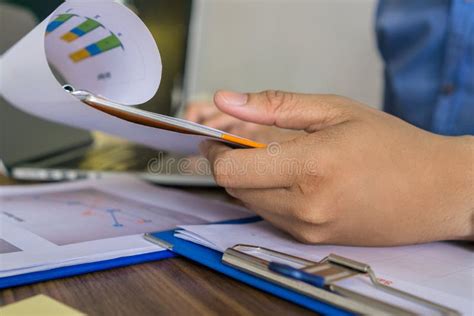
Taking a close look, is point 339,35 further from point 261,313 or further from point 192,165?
point 261,313

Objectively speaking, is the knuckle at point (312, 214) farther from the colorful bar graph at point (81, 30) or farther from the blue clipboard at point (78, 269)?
the colorful bar graph at point (81, 30)

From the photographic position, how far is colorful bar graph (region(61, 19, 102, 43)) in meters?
0.49

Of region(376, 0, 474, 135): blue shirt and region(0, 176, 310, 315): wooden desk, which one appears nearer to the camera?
region(0, 176, 310, 315): wooden desk

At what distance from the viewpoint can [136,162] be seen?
0.89 metres

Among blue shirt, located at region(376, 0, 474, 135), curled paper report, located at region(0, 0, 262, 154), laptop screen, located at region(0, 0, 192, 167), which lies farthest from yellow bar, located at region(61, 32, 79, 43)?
blue shirt, located at region(376, 0, 474, 135)

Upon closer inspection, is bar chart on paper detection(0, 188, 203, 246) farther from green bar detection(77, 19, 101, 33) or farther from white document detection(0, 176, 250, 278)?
green bar detection(77, 19, 101, 33)

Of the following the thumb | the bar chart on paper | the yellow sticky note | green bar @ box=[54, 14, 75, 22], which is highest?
green bar @ box=[54, 14, 75, 22]

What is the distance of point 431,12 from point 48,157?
2.29 ft

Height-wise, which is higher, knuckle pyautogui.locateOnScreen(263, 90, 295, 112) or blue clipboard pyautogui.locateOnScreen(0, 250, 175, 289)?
knuckle pyautogui.locateOnScreen(263, 90, 295, 112)

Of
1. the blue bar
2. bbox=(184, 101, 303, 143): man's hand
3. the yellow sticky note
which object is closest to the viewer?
the yellow sticky note

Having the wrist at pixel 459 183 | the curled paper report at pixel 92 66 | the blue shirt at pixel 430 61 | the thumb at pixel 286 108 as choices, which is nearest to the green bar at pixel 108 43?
the curled paper report at pixel 92 66

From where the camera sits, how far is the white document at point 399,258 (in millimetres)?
366

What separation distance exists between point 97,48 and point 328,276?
343 mm

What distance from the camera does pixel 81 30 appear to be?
522 mm
